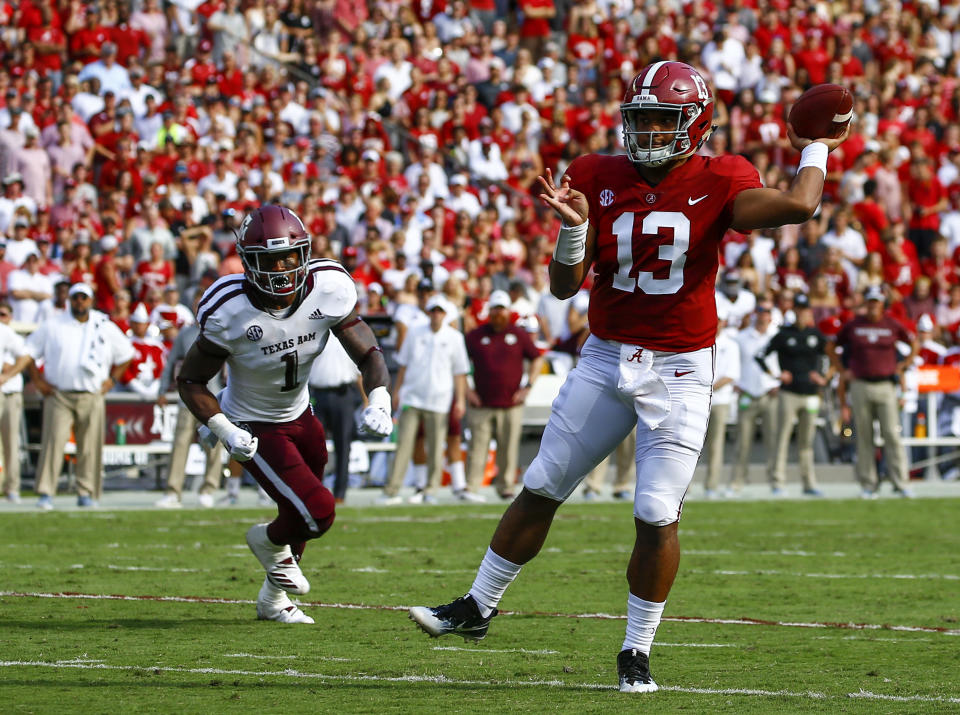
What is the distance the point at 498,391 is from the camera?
1502cm

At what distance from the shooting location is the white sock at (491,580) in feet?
18.6

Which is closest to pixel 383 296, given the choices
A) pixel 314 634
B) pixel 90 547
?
pixel 90 547

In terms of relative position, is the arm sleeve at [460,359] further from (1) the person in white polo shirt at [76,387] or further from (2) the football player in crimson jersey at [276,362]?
(2) the football player in crimson jersey at [276,362]

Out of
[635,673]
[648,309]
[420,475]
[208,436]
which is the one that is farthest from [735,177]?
[420,475]

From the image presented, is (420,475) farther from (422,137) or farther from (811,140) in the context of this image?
(811,140)

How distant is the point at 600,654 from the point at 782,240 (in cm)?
1441

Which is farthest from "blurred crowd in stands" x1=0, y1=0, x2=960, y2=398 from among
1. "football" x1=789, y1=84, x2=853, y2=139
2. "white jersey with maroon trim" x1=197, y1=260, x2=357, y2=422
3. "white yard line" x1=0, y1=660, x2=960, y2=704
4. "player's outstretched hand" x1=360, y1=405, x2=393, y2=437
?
"football" x1=789, y1=84, x2=853, y2=139

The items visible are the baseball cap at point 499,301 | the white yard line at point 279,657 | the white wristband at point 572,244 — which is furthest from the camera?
the baseball cap at point 499,301

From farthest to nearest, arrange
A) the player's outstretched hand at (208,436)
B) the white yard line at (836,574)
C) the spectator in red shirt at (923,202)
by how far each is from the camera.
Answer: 1. the spectator in red shirt at (923,202)
2. the white yard line at (836,574)
3. the player's outstretched hand at (208,436)

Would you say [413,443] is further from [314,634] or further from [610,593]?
[314,634]

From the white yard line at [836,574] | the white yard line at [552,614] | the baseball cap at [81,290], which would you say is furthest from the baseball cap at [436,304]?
the white yard line at [552,614]

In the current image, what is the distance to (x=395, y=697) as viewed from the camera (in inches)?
206

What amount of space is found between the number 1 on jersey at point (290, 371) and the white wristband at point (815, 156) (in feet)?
8.13

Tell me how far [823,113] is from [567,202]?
93 cm
